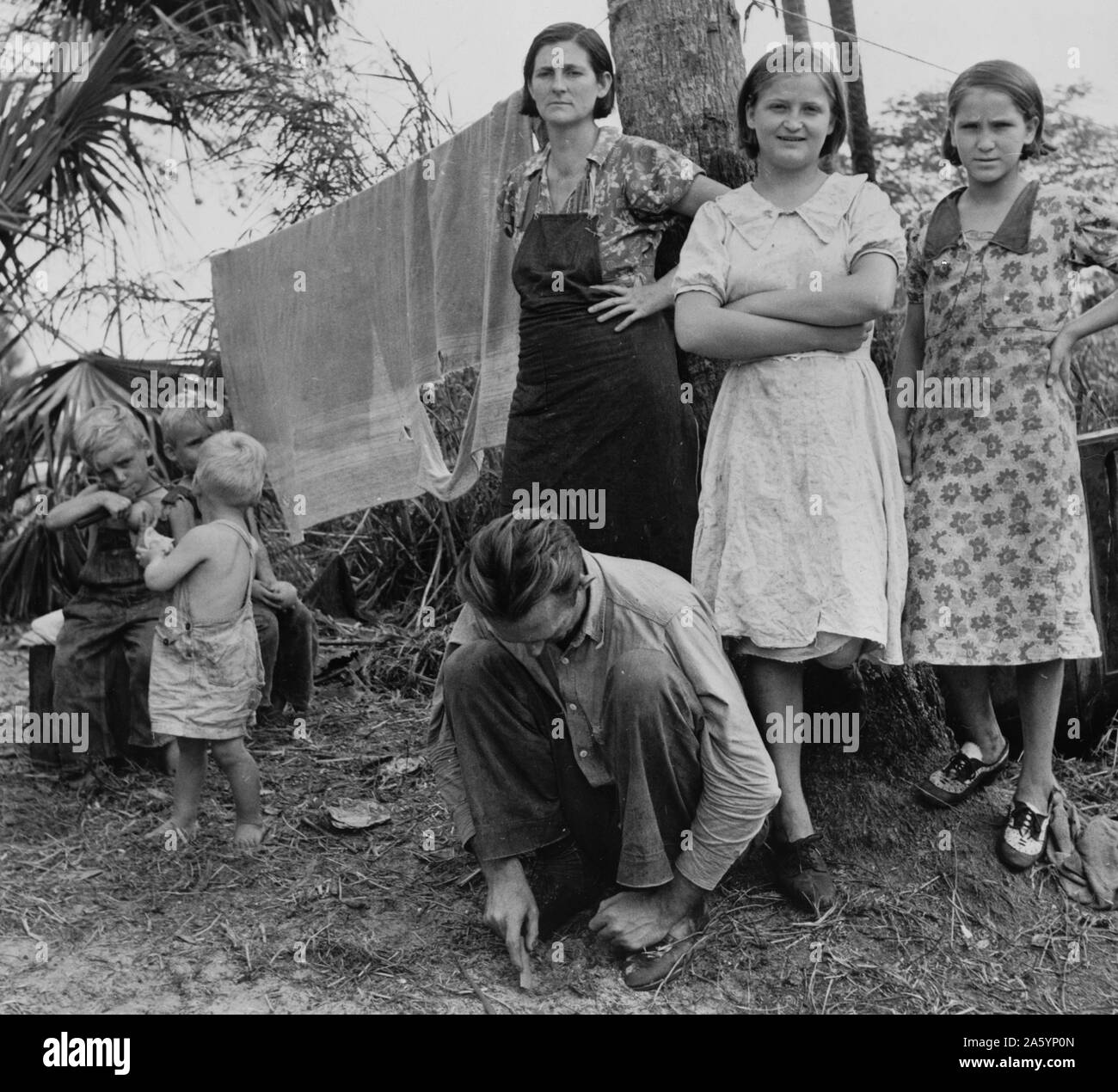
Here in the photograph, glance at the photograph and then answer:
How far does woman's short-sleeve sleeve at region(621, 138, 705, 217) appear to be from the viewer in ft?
10.5

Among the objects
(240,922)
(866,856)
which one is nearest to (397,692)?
(240,922)

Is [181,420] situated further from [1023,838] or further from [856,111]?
[856,111]

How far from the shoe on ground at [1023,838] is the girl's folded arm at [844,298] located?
1.21 metres

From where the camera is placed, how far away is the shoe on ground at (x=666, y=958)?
276cm

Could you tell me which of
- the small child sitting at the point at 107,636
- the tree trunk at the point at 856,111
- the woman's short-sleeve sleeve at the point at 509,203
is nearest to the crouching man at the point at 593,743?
the woman's short-sleeve sleeve at the point at 509,203

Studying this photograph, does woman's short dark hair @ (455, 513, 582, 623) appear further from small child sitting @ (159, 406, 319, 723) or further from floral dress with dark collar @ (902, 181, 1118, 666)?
small child sitting @ (159, 406, 319, 723)

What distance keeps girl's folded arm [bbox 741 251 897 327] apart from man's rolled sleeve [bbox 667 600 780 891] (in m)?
0.70

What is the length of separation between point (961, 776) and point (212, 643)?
192cm

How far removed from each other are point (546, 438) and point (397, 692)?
5.75ft

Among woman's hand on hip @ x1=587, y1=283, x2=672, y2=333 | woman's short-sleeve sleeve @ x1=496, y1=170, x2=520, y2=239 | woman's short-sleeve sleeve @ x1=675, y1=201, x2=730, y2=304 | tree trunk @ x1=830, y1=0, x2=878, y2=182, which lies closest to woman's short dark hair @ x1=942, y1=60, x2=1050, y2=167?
woman's short-sleeve sleeve @ x1=675, y1=201, x2=730, y2=304

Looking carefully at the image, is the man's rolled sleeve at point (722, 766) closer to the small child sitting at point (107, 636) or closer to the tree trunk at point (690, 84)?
the tree trunk at point (690, 84)

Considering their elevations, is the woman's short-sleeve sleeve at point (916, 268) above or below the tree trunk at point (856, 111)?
below

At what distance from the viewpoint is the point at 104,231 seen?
6832mm
